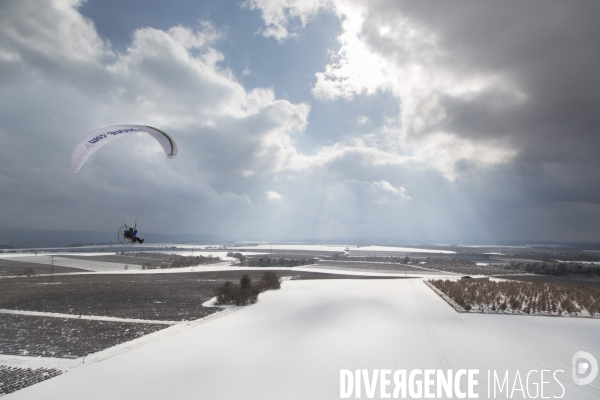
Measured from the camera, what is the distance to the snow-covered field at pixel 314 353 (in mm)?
10547

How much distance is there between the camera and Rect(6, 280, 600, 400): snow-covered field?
10.5 metres

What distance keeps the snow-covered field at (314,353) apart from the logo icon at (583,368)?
0.91ft

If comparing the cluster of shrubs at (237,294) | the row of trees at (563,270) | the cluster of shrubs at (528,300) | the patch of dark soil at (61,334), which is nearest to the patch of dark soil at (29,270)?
the patch of dark soil at (61,334)

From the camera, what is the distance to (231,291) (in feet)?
87.5

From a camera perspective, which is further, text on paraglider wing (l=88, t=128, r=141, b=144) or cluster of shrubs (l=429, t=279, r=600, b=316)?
cluster of shrubs (l=429, t=279, r=600, b=316)

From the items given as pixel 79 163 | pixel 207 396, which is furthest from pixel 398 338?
pixel 79 163

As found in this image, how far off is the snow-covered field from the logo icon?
28cm

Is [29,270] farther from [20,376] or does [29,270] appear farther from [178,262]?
[20,376]

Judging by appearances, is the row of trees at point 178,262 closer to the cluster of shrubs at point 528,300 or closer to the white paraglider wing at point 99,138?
the white paraglider wing at point 99,138

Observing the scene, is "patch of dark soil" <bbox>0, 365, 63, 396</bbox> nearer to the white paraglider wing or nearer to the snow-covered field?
the snow-covered field

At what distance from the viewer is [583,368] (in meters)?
12.6

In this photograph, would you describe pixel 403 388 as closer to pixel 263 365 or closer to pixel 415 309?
pixel 263 365

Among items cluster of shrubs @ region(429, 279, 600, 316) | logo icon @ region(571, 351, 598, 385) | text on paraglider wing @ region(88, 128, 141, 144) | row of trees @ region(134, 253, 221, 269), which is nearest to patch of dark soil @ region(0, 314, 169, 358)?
text on paraglider wing @ region(88, 128, 141, 144)

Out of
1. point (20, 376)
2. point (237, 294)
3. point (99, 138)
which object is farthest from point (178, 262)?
point (20, 376)
